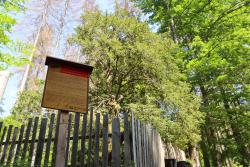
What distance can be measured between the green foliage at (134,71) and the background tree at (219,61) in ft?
8.76

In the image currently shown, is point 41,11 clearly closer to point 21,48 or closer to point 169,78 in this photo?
point 21,48

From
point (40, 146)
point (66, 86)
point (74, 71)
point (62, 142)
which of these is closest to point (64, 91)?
point (66, 86)

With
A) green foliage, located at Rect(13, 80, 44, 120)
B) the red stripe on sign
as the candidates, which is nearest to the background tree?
green foliage, located at Rect(13, 80, 44, 120)

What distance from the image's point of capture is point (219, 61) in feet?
32.0

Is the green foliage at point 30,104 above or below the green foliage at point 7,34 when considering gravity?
below

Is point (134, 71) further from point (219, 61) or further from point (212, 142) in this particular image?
point (212, 142)

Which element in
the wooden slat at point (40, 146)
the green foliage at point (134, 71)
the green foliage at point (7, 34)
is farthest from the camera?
the green foliage at point (134, 71)

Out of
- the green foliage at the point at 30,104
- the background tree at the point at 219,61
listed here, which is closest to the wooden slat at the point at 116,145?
the green foliage at the point at 30,104

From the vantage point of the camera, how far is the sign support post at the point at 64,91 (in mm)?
2990

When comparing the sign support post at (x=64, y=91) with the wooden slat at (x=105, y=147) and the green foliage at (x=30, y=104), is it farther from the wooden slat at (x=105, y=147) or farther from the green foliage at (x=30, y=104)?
the green foliage at (x=30, y=104)

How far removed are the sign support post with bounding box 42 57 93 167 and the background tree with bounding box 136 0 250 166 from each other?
7787mm

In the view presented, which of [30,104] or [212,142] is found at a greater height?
[30,104]

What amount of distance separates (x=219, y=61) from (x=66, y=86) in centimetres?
839

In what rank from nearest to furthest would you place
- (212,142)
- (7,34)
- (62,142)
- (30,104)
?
1. (62,142)
2. (7,34)
3. (30,104)
4. (212,142)
